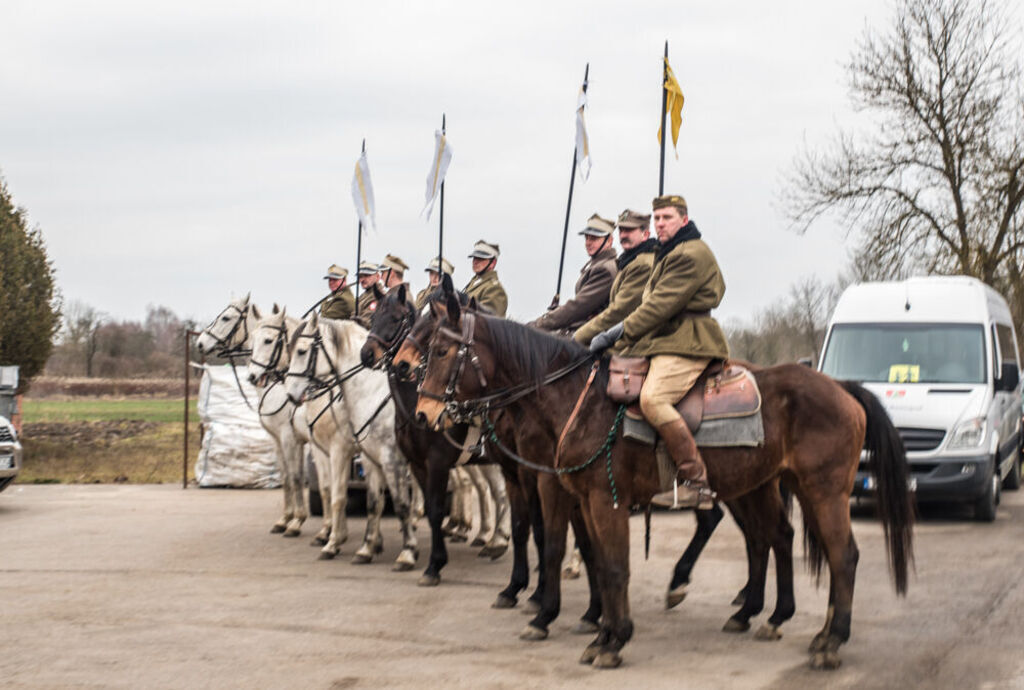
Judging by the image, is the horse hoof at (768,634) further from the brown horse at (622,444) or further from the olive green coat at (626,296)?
the olive green coat at (626,296)

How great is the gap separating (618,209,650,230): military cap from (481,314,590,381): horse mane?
1524 millimetres

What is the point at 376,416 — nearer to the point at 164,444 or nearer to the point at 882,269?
the point at 164,444

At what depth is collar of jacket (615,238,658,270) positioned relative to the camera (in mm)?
8586

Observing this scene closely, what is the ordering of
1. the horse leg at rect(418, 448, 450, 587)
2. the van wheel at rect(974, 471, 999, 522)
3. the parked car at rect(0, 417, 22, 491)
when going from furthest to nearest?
the parked car at rect(0, 417, 22, 491) < the van wheel at rect(974, 471, 999, 522) < the horse leg at rect(418, 448, 450, 587)

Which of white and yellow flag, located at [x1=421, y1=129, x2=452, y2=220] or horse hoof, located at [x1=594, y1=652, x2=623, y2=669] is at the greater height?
white and yellow flag, located at [x1=421, y1=129, x2=452, y2=220]

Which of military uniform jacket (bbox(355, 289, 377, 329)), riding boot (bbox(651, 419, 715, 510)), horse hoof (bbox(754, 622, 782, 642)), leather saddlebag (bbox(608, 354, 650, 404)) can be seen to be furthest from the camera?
military uniform jacket (bbox(355, 289, 377, 329))

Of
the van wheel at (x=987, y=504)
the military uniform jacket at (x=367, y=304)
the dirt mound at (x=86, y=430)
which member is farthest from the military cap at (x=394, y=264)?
the dirt mound at (x=86, y=430)

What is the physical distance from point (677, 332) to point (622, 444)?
2.45 ft

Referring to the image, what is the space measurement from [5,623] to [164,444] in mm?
20186

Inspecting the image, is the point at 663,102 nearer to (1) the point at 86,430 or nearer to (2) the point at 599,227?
(2) the point at 599,227

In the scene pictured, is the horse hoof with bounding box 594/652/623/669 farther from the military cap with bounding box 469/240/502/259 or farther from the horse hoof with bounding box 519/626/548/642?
the military cap with bounding box 469/240/502/259

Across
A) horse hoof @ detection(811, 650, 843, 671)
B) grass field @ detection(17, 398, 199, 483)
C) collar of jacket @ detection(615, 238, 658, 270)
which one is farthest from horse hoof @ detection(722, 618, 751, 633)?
grass field @ detection(17, 398, 199, 483)

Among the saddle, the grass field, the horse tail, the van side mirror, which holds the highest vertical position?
the van side mirror

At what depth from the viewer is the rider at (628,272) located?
27.6 ft
